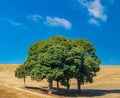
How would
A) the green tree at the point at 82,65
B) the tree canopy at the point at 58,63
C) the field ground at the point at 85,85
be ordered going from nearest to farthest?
the tree canopy at the point at 58,63 → the field ground at the point at 85,85 → the green tree at the point at 82,65

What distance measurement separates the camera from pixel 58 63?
84875 mm

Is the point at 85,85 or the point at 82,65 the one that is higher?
the point at 82,65

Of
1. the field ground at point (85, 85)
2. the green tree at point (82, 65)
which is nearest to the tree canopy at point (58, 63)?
the green tree at point (82, 65)

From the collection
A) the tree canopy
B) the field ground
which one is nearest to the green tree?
the tree canopy

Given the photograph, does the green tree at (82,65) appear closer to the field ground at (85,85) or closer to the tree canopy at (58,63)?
the tree canopy at (58,63)

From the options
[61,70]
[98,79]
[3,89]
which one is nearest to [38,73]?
[61,70]

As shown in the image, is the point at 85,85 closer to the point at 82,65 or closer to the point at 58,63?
the point at 82,65

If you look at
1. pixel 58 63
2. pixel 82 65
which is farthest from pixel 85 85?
pixel 58 63

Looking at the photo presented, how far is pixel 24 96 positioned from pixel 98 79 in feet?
237

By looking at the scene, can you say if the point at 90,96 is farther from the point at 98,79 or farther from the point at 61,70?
the point at 98,79

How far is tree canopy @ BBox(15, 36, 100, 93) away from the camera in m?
85.2

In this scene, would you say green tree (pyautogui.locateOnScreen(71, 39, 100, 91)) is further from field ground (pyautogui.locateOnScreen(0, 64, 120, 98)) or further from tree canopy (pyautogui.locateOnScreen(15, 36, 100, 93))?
field ground (pyautogui.locateOnScreen(0, 64, 120, 98))

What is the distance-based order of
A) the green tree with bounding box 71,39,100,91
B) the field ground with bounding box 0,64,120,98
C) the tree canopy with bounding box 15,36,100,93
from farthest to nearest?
the green tree with bounding box 71,39,100,91, the field ground with bounding box 0,64,120,98, the tree canopy with bounding box 15,36,100,93

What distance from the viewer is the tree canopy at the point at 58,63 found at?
279 ft
